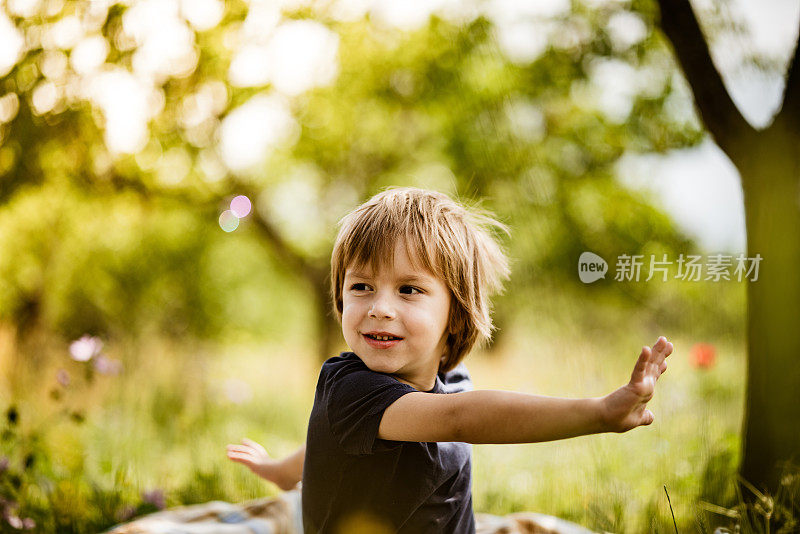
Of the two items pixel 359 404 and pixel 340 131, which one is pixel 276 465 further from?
pixel 340 131

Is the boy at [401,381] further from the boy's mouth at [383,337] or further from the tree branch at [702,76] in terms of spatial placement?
the tree branch at [702,76]

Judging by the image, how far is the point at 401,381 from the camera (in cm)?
146

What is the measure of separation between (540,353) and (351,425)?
2519 millimetres

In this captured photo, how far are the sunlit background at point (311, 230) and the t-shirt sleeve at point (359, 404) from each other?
3.18ft

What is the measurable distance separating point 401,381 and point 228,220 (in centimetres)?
545

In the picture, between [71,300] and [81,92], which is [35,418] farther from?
[71,300]

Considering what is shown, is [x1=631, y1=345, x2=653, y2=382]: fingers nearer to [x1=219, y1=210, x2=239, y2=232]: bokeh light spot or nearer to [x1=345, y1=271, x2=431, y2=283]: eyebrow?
[x1=345, y1=271, x2=431, y2=283]: eyebrow

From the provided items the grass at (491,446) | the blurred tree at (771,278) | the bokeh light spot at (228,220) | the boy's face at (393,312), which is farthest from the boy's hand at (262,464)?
the bokeh light spot at (228,220)

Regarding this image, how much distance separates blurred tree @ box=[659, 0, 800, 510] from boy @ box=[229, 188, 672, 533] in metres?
1.06

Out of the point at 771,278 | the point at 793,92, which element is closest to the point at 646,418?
the point at 771,278

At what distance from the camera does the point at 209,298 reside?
748 centimetres

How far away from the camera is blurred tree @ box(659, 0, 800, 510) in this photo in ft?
7.07

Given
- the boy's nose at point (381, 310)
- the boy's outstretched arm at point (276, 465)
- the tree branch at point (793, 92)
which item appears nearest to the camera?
the boy's nose at point (381, 310)

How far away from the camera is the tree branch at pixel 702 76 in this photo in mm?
2225
